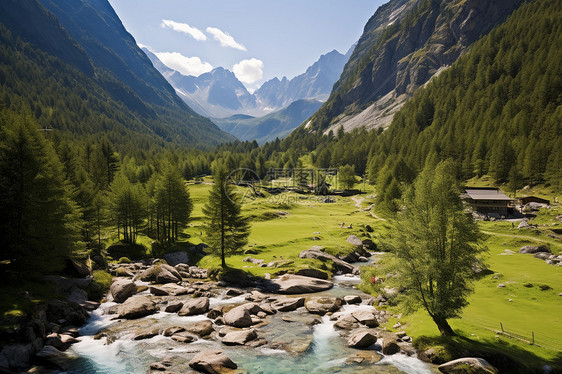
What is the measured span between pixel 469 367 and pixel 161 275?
141ft

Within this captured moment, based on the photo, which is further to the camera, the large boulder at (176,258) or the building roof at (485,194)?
the building roof at (485,194)

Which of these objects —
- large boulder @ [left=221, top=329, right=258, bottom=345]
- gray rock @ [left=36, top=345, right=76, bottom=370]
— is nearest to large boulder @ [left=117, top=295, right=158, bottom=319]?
gray rock @ [left=36, top=345, right=76, bottom=370]

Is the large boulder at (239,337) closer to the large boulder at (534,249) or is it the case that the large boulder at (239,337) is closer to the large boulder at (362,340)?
the large boulder at (362,340)

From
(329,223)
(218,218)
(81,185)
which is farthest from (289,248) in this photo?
(81,185)

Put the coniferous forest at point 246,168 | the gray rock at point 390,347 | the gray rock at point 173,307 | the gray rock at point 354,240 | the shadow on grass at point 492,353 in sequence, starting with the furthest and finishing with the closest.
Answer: the gray rock at point 354,240 → the gray rock at point 173,307 → the coniferous forest at point 246,168 → the gray rock at point 390,347 → the shadow on grass at point 492,353

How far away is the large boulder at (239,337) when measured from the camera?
97.1ft

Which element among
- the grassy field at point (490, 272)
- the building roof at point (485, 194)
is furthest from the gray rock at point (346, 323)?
the building roof at point (485, 194)

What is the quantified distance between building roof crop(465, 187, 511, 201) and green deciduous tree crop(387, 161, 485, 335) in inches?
3229

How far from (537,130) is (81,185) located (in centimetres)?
16597

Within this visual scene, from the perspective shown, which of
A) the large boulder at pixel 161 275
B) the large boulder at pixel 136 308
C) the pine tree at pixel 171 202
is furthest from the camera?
the pine tree at pixel 171 202

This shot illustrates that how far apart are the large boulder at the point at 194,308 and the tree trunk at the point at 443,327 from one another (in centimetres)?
2660

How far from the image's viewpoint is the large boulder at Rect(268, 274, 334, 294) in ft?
151

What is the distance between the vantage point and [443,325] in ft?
95.2

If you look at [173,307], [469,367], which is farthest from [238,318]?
[469,367]
